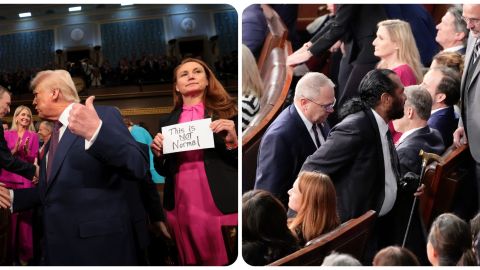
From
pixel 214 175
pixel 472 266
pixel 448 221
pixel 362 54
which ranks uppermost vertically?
pixel 362 54

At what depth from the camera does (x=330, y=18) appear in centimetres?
259

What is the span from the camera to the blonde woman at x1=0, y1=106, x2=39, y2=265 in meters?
2.52

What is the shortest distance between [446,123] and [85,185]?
1.39 meters

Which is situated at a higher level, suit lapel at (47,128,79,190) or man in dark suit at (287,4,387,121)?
man in dark suit at (287,4,387,121)

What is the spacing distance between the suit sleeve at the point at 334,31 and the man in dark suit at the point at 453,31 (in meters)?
0.35

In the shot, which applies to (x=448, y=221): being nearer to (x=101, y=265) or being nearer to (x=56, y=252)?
(x=101, y=265)

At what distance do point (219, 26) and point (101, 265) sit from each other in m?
1.01

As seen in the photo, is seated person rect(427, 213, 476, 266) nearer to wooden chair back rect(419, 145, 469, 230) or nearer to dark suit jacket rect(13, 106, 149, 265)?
wooden chair back rect(419, 145, 469, 230)

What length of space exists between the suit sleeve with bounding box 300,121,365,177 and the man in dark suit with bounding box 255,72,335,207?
3 centimetres

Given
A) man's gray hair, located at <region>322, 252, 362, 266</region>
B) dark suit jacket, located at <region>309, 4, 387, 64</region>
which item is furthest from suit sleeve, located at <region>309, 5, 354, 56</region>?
man's gray hair, located at <region>322, 252, 362, 266</region>

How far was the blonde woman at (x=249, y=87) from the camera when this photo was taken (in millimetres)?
2539

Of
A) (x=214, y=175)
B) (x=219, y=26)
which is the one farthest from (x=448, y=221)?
(x=219, y=26)

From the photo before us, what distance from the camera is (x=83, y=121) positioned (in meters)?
2.46

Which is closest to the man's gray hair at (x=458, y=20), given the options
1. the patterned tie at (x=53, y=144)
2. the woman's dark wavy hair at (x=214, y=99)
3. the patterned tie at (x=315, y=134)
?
the patterned tie at (x=315, y=134)
